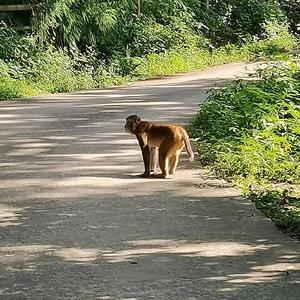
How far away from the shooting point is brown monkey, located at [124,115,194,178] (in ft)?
28.3

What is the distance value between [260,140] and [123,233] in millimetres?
3838

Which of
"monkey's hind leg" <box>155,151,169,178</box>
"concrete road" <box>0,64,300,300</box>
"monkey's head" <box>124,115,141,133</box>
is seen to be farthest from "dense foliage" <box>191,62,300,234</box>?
"monkey's head" <box>124,115,141,133</box>

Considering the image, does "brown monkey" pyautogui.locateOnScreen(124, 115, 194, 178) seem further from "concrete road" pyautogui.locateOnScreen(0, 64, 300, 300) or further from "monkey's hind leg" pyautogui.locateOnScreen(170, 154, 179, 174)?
"concrete road" pyautogui.locateOnScreen(0, 64, 300, 300)

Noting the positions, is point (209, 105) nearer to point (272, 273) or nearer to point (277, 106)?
point (277, 106)

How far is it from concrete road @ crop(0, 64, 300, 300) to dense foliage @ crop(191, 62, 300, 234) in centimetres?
27

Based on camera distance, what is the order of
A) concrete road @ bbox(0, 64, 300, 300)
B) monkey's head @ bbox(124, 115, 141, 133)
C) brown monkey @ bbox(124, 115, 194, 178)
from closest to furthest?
concrete road @ bbox(0, 64, 300, 300) < brown monkey @ bbox(124, 115, 194, 178) < monkey's head @ bbox(124, 115, 141, 133)

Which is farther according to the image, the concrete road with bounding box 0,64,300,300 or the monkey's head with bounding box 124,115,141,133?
the monkey's head with bounding box 124,115,141,133

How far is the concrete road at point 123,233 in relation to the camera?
515 centimetres

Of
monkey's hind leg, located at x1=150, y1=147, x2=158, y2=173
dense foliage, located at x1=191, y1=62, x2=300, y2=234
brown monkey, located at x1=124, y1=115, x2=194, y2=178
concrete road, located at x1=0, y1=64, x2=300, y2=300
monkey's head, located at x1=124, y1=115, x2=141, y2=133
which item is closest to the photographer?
concrete road, located at x1=0, y1=64, x2=300, y2=300

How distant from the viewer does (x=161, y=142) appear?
866 cm

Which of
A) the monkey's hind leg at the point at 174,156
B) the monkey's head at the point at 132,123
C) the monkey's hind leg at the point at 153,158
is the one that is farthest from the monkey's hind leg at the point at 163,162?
the monkey's head at the point at 132,123

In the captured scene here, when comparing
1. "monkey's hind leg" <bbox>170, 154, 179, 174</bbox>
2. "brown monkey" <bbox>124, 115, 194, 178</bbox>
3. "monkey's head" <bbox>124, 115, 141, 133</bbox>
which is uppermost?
"monkey's head" <bbox>124, 115, 141, 133</bbox>

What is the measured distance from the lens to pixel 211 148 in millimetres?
9984

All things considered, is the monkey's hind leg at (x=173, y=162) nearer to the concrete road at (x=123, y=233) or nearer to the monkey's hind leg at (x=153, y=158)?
the concrete road at (x=123, y=233)
